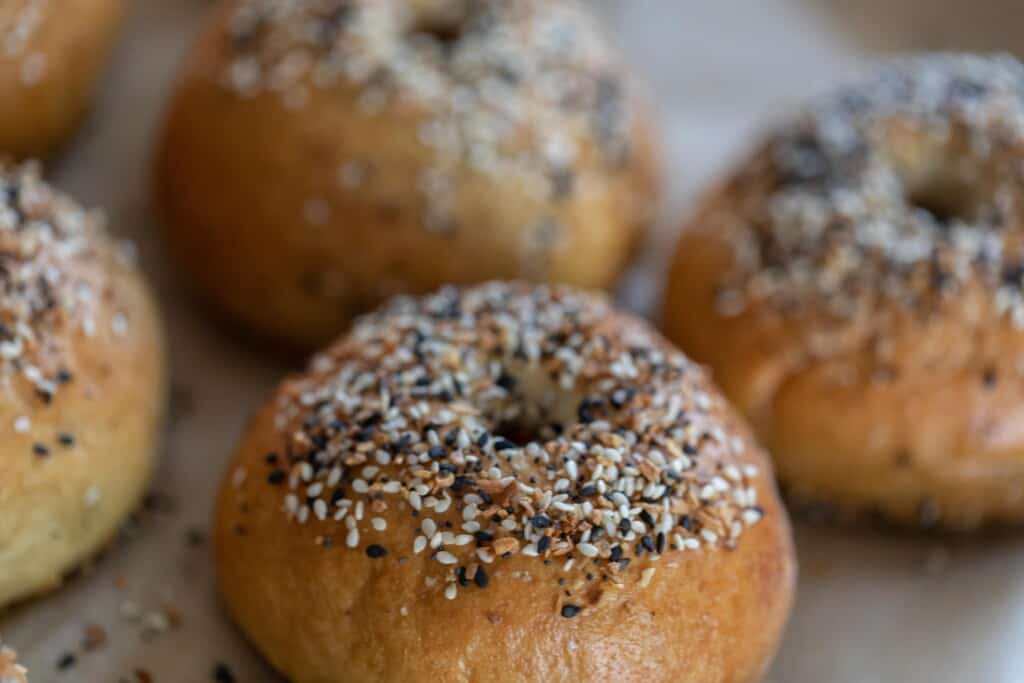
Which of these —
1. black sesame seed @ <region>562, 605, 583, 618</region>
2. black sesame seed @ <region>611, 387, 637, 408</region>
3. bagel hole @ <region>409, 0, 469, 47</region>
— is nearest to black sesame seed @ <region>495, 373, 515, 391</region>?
black sesame seed @ <region>611, 387, 637, 408</region>

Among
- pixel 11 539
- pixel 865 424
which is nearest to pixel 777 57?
pixel 865 424

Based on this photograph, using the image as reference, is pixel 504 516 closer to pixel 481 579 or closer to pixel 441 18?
pixel 481 579

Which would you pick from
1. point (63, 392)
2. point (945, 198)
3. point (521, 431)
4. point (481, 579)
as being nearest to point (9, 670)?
point (63, 392)

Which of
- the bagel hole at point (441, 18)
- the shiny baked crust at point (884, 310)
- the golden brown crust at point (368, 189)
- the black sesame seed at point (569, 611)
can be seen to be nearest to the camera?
the black sesame seed at point (569, 611)

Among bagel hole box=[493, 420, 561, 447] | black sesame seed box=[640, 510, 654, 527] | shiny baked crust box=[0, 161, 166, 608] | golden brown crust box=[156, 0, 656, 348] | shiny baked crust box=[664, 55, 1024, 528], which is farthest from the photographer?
golden brown crust box=[156, 0, 656, 348]

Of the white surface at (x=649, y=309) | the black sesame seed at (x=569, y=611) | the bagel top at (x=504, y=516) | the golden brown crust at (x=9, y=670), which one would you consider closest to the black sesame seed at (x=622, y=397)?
the bagel top at (x=504, y=516)

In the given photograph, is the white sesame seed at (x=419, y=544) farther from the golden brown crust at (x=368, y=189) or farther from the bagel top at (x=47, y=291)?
the golden brown crust at (x=368, y=189)

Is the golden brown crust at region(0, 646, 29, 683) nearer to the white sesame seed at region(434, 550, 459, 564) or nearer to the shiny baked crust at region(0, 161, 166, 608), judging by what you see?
the shiny baked crust at region(0, 161, 166, 608)
